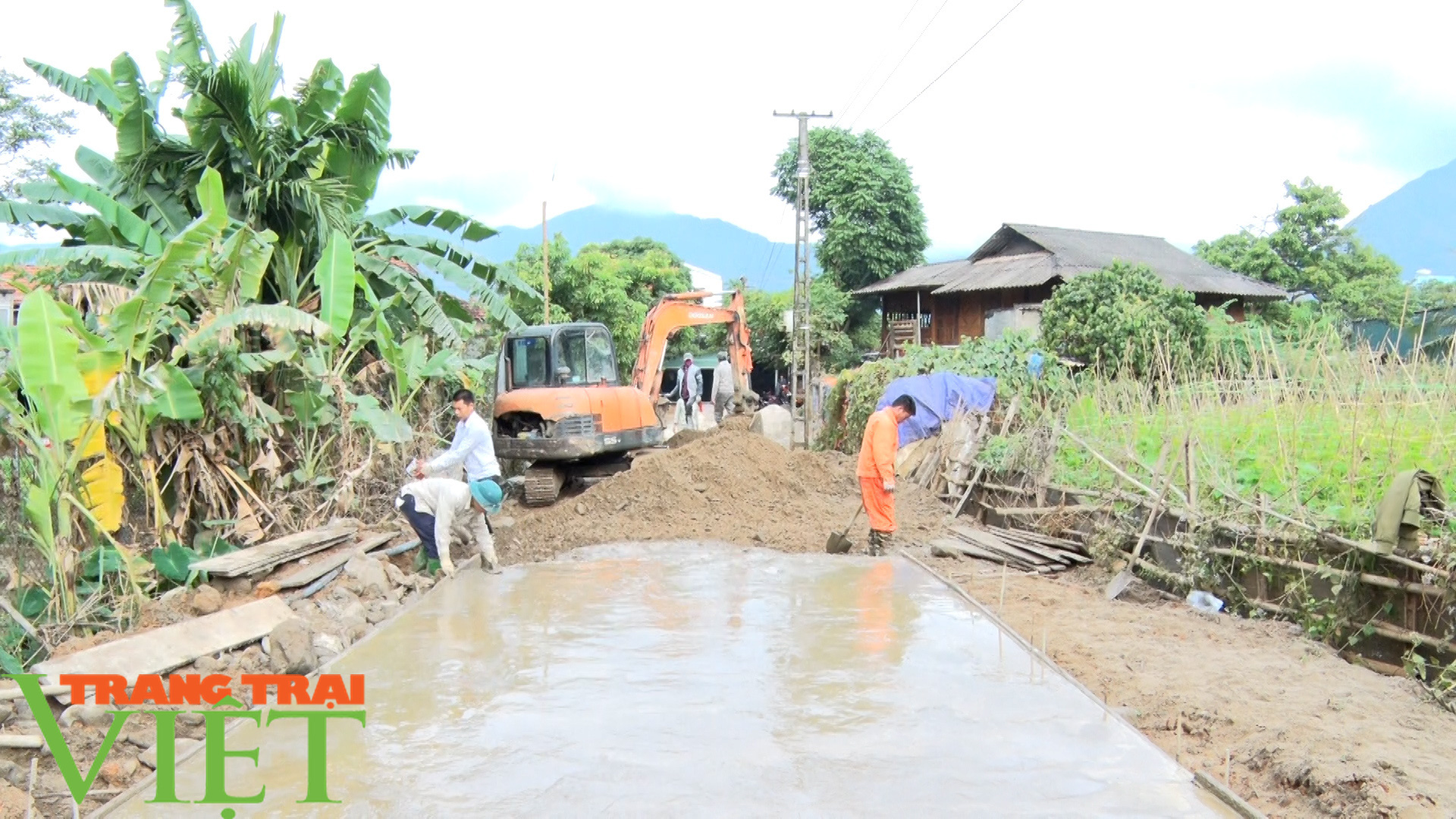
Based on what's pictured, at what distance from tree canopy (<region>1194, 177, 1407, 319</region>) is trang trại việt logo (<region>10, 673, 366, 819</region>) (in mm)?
31450

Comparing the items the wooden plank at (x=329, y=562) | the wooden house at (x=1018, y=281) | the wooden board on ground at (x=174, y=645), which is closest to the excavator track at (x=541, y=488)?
the wooden plank at (x=329, y=562)

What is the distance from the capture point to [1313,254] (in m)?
31.1

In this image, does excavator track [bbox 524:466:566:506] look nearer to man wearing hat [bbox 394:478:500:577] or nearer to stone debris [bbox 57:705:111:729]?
man wearing hat [bbox 394:478:500:577]

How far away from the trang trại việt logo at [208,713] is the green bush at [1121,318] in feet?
49.9

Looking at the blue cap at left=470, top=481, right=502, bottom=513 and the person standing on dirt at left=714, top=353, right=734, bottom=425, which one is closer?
the blue cap at left=470, top=481, right=502, bottom=513

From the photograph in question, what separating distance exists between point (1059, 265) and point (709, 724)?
2297 centimetres

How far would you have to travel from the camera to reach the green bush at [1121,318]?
1839cm

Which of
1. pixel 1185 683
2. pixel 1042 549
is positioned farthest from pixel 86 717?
pixel 1042 549

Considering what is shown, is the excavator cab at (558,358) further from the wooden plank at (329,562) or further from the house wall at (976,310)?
the house wall at (976,310)

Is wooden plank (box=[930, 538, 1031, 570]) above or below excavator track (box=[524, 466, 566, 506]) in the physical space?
below

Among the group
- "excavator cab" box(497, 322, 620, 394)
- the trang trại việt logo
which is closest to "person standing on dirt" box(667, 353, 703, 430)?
"excavator cab" box(497, 322, 620, 394)

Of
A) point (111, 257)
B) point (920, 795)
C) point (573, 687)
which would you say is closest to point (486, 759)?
point (573, 687)

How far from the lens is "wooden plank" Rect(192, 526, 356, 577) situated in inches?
315

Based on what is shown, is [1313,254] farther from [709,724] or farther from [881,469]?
[709,724]
